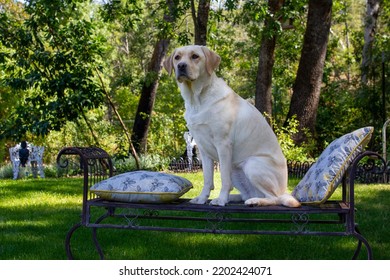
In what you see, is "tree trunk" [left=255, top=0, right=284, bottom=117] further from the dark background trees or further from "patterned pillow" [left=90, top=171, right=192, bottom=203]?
"patterned pillow" [left=90, top=171, right=192, bottom=203]

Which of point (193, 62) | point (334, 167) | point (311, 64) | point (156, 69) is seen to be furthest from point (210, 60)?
point (156, 69)

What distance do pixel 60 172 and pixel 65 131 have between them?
3.02 meters

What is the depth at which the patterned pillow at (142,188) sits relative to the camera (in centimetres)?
385

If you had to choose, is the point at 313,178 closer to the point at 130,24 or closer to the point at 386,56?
the point at 130,24

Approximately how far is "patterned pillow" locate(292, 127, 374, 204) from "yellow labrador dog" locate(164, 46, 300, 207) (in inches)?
6.5

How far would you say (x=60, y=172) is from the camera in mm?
12312

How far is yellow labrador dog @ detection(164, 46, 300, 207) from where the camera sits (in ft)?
12.6

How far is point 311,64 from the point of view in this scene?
11719 mm

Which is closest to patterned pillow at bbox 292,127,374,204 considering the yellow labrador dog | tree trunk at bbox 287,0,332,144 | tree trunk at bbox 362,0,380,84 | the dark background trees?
the yellow labrador dog

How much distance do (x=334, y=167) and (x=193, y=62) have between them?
122cm

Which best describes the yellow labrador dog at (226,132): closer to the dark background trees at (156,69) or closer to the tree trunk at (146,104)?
the dark background trees at (156,69)

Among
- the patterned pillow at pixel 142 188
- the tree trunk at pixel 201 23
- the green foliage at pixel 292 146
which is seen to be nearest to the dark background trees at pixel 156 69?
the tree trunk at pixel 201 23

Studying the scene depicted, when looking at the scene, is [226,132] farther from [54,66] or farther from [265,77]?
[265,77]

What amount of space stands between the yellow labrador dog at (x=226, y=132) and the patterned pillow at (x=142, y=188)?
24cm
